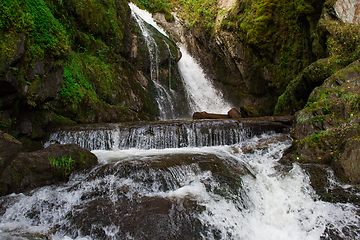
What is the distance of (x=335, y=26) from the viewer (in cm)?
809

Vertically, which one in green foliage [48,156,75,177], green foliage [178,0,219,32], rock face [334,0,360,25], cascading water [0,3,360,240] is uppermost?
green foliage [178,0,219,32]

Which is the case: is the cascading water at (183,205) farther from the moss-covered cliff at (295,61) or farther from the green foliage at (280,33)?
the green foliage at (280,33)

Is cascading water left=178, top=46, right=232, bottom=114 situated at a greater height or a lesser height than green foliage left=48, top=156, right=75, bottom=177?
greater

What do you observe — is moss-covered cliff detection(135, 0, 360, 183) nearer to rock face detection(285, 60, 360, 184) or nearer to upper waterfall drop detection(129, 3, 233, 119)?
rock face detection(285, 60, 360, 184)

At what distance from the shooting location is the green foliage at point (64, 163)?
413 centimetres

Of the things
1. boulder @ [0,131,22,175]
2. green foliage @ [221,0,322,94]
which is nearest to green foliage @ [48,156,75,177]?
boulder @ [0,131,22,175]

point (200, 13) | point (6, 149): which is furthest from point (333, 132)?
point (200, 13)

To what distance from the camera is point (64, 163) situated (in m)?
4.27

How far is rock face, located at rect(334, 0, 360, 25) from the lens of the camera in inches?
306

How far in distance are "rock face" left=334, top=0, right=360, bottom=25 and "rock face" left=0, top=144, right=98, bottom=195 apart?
10056mm

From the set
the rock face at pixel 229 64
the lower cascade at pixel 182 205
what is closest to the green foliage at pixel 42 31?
the lower cascade at pixel 182 205

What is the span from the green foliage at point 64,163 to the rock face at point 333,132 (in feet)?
15.8

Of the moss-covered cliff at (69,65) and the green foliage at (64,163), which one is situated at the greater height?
the moss-covered cliff at (69,65)

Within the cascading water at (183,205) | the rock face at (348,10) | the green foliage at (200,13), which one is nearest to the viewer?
the cascading water at (183,205)
